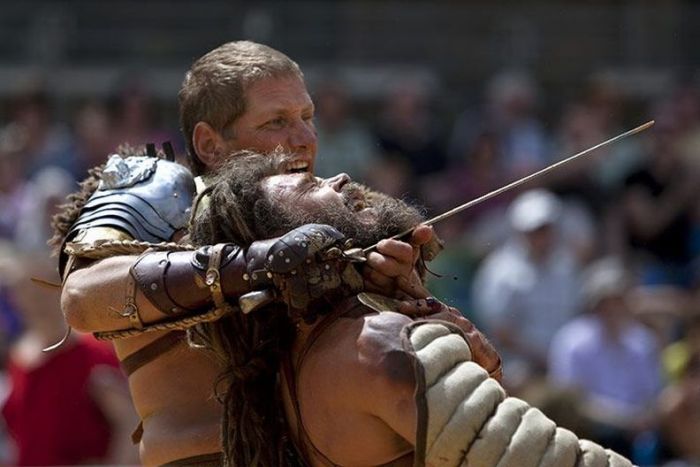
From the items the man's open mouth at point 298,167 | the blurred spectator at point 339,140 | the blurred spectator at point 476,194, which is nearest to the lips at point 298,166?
the man's open mouth at point 298,167

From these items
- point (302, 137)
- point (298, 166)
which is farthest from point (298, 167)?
point (302, 137)

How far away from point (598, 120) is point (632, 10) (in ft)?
7.63

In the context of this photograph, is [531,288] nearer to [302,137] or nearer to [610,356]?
[610,356]

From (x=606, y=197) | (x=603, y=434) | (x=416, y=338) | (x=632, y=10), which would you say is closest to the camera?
(x=416, y=338)

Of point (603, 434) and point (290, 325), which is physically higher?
point (290, 325)

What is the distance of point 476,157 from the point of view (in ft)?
34.2

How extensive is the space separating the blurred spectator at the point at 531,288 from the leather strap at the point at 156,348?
488 cm

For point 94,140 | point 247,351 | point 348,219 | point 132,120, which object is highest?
point 348,219

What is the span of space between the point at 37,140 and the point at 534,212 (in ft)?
12.5

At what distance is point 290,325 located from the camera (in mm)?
3654

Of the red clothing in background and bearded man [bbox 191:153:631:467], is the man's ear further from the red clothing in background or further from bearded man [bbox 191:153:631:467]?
the red clothing in background

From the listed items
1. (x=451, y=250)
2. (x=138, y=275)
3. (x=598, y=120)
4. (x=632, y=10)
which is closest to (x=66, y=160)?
(x=451, y=250)

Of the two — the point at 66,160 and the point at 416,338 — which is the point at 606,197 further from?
the point at 416,338

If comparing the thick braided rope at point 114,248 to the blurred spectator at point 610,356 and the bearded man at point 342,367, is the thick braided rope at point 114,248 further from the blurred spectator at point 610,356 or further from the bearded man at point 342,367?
the blurred spectator at point 610,356
